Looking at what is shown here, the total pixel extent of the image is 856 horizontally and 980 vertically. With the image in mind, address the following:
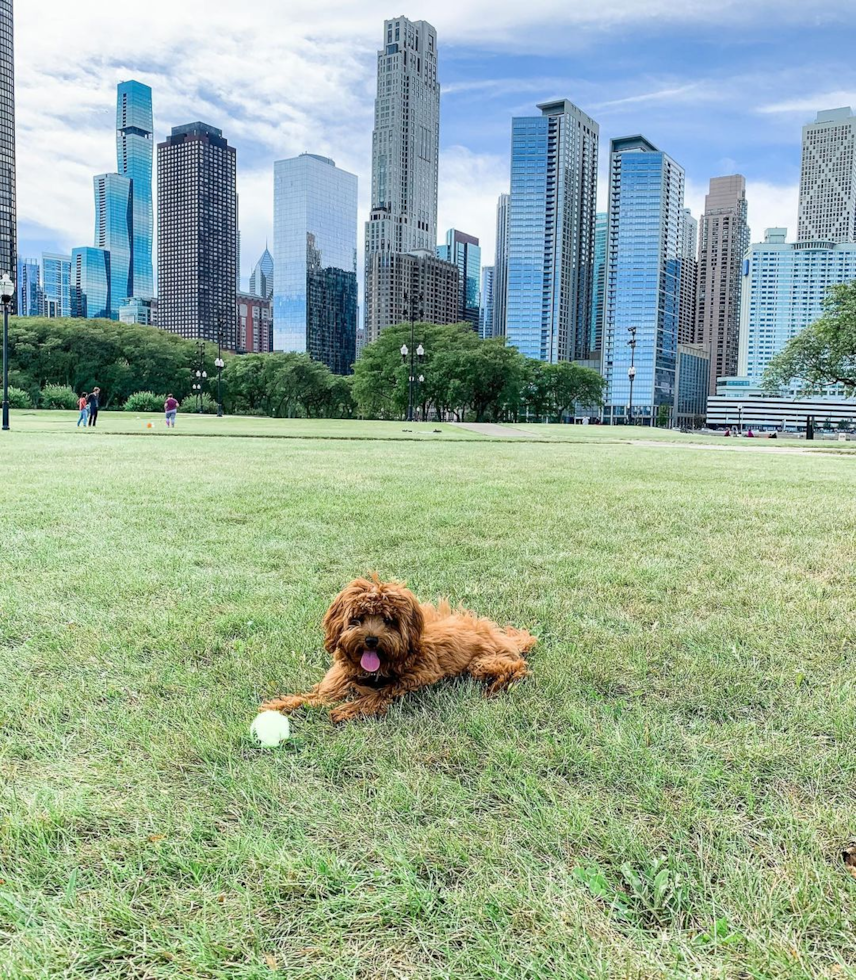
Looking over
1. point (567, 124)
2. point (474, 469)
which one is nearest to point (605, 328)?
point (567, 124)

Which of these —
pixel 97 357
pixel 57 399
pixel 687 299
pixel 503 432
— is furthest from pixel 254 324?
pixel 503 432

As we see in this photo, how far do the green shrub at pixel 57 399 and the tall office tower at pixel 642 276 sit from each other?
97.7m

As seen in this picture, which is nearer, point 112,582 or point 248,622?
point 248,622

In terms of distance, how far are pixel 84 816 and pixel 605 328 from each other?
14671 centimetres

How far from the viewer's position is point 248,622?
137 inches

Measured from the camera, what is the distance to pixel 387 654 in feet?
8.13

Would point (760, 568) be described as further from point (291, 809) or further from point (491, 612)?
point (291, 809)

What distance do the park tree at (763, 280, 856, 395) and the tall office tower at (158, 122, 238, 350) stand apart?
14331 centimetres

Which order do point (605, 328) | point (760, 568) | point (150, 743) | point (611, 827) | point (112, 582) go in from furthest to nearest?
point (605, 328)
point (760, 568)
point (112, 582)
point (150, 743)
point (611, 827)

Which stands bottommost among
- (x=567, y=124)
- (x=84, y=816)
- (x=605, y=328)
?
(x=84, y=816)

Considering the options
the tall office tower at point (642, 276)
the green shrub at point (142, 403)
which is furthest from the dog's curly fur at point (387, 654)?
the tall office tower at point (642, 276)

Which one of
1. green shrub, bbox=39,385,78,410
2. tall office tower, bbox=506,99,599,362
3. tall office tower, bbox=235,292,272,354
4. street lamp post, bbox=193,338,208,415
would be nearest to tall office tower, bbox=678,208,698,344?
tall office tower, bbox=506,99,599,362

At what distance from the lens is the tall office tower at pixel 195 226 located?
540ft

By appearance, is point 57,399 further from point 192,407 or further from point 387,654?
point 387,654
